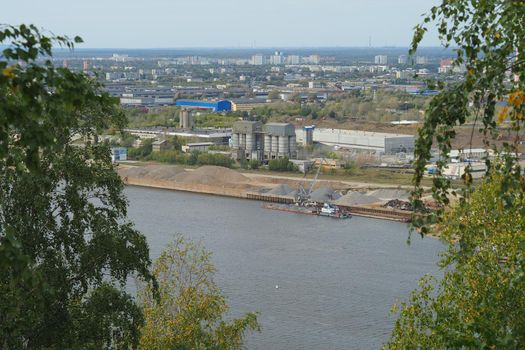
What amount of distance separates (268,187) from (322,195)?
1.04m

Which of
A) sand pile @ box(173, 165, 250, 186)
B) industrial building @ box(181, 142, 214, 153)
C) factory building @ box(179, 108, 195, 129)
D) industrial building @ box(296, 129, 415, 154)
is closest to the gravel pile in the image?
sand pile @ box(173, 165, 250, 186)

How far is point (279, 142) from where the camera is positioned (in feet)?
48.6

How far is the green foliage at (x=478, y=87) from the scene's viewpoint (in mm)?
1164

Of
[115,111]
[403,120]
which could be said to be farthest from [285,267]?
[403,120]

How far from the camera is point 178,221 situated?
888cm

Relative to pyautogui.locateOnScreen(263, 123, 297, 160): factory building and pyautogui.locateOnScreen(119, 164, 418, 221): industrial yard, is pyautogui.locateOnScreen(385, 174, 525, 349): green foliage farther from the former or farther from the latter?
pyautogui.locateOnScreen(263, 123, 297, 160): factory building

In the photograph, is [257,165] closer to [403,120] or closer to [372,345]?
[403,120]

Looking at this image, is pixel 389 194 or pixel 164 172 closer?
pixel 389 194

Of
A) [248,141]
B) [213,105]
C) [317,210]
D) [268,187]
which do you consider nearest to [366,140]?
[248,141]

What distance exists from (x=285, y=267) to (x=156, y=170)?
7017 mm

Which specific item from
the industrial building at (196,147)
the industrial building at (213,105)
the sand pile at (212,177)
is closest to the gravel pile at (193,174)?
the sand pile at (212,177)

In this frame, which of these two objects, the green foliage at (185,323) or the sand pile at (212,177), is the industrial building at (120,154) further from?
the green foliage at (185,323)

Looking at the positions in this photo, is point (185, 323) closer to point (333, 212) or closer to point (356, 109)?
point (333, 212)

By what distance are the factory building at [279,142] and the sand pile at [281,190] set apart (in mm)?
2479
